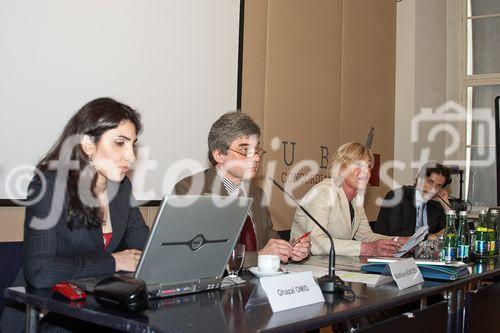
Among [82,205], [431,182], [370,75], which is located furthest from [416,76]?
[82,205]

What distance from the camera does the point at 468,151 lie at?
19.5 feet

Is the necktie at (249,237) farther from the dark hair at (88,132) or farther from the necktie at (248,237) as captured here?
the dark hair at (88,132)

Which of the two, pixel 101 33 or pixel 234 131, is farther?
pixel 101 33

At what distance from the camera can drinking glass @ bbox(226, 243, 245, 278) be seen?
1.70 m

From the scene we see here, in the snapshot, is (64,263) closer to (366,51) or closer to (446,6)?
(366,51)

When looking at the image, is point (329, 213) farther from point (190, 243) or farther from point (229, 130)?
point (190, 243)

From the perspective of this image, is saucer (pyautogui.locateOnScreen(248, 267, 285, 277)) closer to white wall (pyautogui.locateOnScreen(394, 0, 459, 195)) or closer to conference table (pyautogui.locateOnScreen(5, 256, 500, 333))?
conference table (pyautogui.locateOnScreen(5, 256, 500, 333))

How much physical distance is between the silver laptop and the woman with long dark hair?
241 millimetres

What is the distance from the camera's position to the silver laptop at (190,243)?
1.41 metres

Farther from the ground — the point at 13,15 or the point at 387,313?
the point at 13,15

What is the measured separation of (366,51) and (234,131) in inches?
118

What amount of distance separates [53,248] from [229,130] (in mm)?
1038

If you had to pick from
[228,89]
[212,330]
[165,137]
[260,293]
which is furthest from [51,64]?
[212,330]

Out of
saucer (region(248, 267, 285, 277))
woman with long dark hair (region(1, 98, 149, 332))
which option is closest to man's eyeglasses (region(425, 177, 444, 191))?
saucer (region(248, 267, 285, 277))
